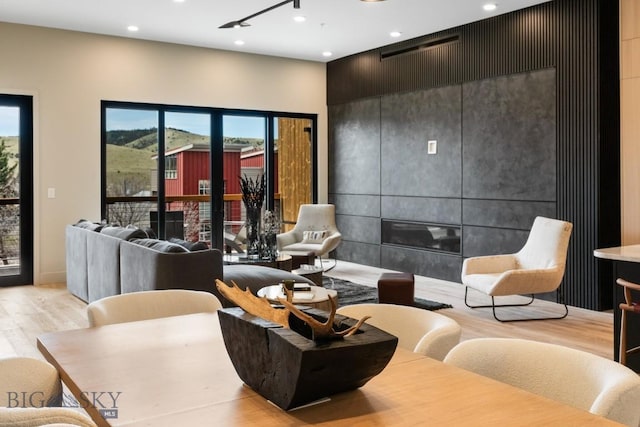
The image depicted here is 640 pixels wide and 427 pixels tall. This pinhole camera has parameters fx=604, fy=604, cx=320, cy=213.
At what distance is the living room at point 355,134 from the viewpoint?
5.66 m

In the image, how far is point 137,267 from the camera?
15.2ft

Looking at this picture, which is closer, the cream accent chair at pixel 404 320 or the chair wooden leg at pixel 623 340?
the cream accent chair at pixel 404 320

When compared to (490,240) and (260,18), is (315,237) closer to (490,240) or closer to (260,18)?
(490,240)

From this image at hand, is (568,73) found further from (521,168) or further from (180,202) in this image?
(180,202)

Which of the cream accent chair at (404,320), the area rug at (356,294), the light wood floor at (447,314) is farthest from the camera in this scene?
the area rug at (356,294)

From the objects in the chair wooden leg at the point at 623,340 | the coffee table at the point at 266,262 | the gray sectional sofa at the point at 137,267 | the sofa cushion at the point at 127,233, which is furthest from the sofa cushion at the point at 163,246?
the chair wooden leg at the point at 623,340

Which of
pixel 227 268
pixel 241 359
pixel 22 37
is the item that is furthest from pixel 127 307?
pixel 22 37

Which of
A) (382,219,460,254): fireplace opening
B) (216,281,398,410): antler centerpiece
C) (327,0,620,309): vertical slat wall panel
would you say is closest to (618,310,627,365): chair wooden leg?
(216,281,398,410): antler centerpiece

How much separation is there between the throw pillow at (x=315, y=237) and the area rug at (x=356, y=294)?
80cm

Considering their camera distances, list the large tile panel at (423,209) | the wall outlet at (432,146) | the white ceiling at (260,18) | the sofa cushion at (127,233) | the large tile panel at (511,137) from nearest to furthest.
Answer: the sofa cushion at (127,233) → the large tile panel at (511,137) → the white ceiling at (260,18) → the large tile panel at (423,209) → the wall outlet at (432,146)

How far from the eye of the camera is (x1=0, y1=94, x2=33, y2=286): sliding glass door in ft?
23.2

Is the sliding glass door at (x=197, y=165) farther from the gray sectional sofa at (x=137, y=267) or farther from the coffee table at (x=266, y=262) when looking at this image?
the gray sectional sofa at (x=137, y=267)

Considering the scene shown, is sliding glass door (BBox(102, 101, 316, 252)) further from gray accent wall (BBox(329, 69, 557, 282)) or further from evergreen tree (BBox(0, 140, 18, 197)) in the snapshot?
evergreen tree (BBox(0, 140, 18, 197))

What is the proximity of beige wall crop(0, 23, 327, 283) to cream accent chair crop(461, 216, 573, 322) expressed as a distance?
4.53 metres
